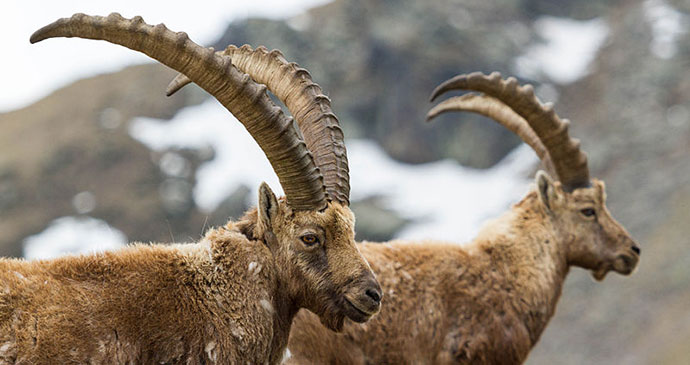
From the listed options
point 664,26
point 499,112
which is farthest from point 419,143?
point 499,112

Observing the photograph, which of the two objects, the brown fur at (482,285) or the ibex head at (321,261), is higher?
the brown fur at (482,285)

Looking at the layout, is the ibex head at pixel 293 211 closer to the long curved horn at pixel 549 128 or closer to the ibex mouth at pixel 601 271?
the long curved horn at pixel 549 128

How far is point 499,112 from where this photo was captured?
14375mm

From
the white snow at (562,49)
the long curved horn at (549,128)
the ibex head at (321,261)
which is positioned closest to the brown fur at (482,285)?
the long curved horn at (549,128)

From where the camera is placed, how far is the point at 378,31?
6419 cm

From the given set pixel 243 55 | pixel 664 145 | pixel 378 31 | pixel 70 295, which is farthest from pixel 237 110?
pixel 378 31

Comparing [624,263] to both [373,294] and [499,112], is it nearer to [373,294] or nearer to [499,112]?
[499,112]

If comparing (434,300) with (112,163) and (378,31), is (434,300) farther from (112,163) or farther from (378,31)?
(378,31)

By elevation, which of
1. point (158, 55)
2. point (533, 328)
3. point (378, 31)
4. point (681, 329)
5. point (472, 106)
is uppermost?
point (378, 31)

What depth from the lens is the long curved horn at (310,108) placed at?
8219 mm

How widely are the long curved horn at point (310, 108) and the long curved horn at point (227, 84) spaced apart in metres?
0.50

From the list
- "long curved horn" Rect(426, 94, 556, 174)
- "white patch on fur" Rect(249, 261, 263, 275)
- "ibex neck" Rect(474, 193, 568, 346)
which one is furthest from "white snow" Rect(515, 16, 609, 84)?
"white patch on fur" Rect(249, 261, 263, 275)

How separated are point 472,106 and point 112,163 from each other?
44.1m

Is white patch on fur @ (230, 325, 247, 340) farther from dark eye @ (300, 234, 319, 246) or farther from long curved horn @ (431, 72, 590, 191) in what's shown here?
long curved horn @ (431, 72, 590, 191)
